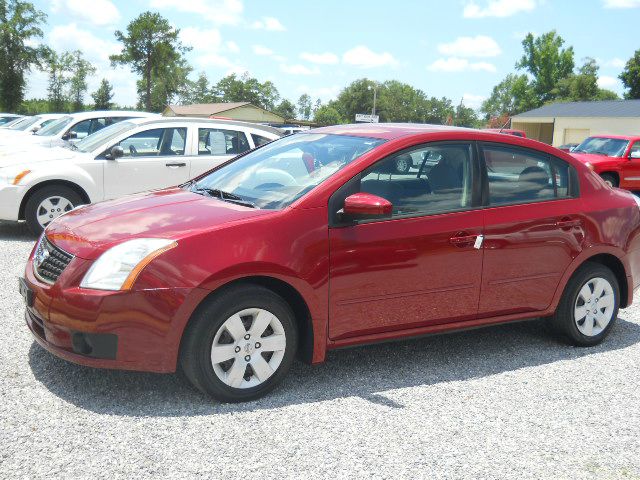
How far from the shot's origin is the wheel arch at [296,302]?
390cm

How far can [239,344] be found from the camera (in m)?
3.89

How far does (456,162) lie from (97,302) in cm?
251

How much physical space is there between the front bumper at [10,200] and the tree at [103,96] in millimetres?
95910

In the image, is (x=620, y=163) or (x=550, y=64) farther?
(x=550, y=64)

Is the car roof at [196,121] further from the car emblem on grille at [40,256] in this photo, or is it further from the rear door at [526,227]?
the rear door at [526,227]

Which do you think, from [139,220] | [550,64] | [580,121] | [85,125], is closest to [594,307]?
[139,220]

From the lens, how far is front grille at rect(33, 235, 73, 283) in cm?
386

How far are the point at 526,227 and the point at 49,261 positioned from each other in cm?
312

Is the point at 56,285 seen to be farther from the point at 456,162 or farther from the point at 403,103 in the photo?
the point at 403,103

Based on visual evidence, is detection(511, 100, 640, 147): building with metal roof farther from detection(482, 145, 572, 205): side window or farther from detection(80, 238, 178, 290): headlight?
detection(80, 238, 178, 290): headlight

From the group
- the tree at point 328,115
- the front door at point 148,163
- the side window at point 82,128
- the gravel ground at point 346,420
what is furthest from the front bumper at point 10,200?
the tree at point 328,115

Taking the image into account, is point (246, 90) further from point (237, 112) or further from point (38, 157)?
point (38, 157)

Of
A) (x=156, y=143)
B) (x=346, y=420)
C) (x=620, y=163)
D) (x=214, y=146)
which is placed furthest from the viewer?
(x=620, y=163)

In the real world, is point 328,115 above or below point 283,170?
above
